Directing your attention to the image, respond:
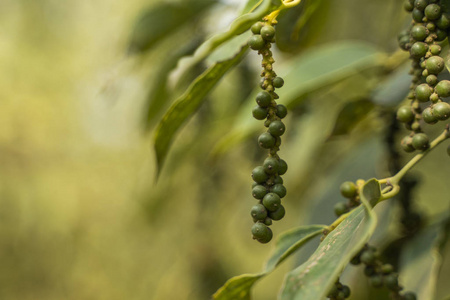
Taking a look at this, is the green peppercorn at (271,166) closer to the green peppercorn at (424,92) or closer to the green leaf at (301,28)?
the green peppercorn at (424,92)

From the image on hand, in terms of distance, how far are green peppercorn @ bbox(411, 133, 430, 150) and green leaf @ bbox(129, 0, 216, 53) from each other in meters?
0.51

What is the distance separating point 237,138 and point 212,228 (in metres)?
0.65

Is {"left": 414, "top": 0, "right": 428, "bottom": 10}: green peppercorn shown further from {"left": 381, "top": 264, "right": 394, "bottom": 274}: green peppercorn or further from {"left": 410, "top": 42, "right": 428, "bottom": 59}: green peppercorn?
{"left": 381, "top": 264, "right": 394, "bottom": 274}: green peppercorn

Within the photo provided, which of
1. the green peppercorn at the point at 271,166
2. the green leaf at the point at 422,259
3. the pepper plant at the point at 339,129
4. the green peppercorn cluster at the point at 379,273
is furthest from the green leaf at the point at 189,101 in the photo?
the green leaf at the point at 422,259

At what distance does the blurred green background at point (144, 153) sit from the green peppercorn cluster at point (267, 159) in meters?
0.26

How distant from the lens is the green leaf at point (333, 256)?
301mm

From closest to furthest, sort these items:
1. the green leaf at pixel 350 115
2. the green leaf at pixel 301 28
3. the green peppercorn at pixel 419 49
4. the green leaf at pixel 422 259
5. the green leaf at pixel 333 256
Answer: the green leaf at pixel 333 256 → the green peppercorn at pixel 419 49 → the green leaf at pixel 422 259 → the green leaf at pixel 350 115 → the green leaf at pixel 301 28

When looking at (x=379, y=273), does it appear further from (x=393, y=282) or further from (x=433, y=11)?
(x=433, y=11)

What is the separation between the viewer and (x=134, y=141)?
2.13 m

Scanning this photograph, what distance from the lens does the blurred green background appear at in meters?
0.84

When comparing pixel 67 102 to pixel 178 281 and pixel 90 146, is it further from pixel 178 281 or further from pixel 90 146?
pixel 178 281

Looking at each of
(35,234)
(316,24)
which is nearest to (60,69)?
(35,234)

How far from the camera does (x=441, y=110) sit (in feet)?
1.24

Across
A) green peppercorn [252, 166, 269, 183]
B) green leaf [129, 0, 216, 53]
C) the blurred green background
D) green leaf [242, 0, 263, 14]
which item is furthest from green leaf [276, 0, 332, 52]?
green peppercorn [252, 166, 269, 183]
